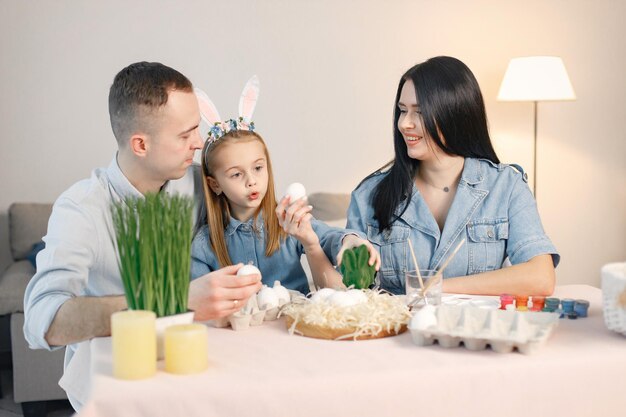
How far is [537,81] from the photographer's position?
14.2 feet

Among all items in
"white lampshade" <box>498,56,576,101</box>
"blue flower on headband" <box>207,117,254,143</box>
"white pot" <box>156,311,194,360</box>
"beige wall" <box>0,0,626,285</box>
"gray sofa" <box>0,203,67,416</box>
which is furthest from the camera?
"white lampshade" <box>498,56,576,101</box>

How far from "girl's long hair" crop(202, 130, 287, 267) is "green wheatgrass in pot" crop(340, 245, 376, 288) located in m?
0.43

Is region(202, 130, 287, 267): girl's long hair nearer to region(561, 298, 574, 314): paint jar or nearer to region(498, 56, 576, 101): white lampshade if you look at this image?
region(561, 298, 574, 314): paint jar

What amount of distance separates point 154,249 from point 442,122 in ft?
3.74

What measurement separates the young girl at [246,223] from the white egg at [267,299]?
314 mm

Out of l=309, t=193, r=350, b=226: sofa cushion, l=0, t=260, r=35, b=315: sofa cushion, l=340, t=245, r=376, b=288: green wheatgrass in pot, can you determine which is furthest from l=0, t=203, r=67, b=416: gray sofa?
l=340, t=245, r=376, b=288: green wheatgrass in pot

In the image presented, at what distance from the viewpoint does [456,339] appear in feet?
4.92

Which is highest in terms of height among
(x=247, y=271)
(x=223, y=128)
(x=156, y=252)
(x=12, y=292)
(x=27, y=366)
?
(x=223, y=128)

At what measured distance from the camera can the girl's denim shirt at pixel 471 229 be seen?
88.3 inches

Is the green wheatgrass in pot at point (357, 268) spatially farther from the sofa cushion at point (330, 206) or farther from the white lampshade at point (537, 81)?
the white lampshade at point (537, 81)

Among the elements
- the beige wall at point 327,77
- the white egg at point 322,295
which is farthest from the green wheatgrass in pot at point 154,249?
the beige wall at point 327,77

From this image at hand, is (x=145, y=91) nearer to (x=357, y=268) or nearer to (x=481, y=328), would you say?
(x=357, y=268)

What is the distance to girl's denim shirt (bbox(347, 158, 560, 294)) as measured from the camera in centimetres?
224

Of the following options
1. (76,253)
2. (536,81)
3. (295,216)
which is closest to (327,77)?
(536,81)
